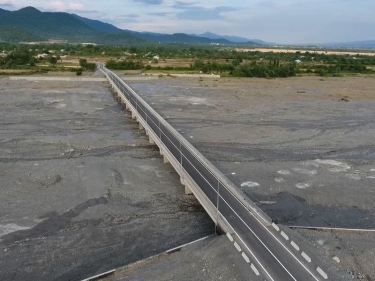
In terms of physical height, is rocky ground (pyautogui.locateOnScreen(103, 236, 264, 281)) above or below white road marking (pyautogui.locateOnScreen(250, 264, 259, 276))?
below

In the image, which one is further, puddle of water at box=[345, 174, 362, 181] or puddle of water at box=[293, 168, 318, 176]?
puddle of water at box=[293, 168, 318, 176]

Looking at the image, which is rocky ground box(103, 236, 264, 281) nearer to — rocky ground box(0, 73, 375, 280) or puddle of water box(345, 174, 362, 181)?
rocky ground box(0, 73, 375, 280)

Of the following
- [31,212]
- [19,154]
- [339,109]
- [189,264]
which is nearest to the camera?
[189,264]

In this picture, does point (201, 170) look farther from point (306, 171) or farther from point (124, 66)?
point (124, 66)

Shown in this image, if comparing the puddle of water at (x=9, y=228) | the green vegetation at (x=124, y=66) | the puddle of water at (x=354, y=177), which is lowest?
the puddle of water at (x=9, y=228)

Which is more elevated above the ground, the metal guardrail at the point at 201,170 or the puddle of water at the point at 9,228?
the metal guardrail at the point at 201,170

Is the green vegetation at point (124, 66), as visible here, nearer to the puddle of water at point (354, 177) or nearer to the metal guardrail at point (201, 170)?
the metal guardrail at point (201, 170)

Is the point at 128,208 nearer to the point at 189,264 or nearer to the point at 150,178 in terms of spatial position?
the point at 150,178

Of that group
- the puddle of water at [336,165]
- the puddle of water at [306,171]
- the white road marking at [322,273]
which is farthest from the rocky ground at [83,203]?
the puddle of water at [336,165]

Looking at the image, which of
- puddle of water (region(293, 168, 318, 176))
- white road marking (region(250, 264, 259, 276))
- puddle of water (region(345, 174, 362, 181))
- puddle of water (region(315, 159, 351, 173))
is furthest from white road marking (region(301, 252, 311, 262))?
puddle of water (region(315, 159, 351, 173))

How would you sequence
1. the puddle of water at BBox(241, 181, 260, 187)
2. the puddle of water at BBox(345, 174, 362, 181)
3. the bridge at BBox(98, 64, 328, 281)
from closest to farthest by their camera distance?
the bridge at BBox(98, 64, 328, 281), the puddle of water at BBox(241, 181, 260, 187), the puddle of water at BBox(345, 174, 362, 181)

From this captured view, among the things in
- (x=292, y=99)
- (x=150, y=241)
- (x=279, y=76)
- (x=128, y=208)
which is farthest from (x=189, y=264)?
(x=279, y=76)
